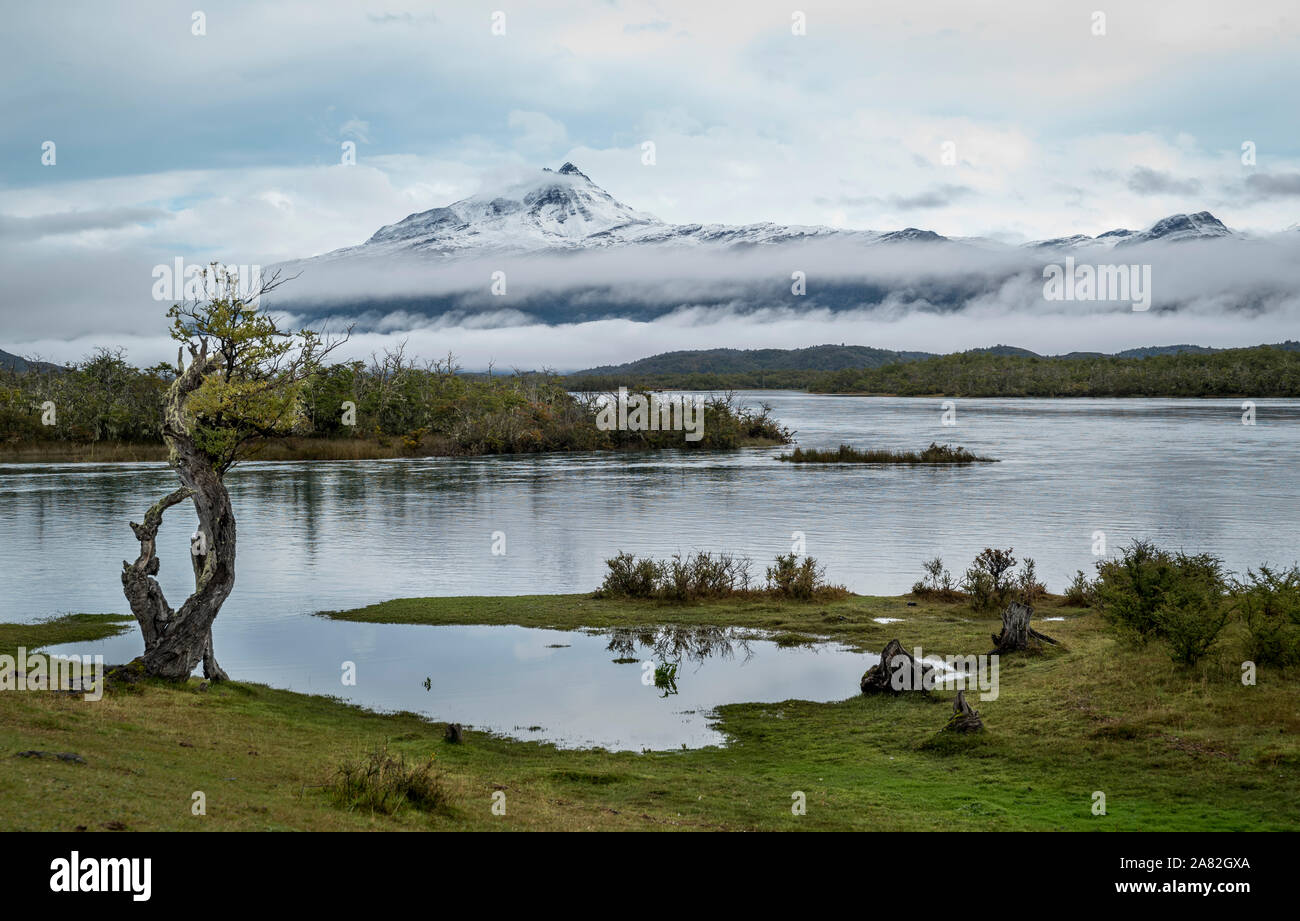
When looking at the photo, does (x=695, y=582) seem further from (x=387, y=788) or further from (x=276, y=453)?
(x=276, y=453)

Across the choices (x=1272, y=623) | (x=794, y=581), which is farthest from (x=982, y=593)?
(x=1272, y=623)

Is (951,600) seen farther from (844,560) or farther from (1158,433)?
(1158,433)

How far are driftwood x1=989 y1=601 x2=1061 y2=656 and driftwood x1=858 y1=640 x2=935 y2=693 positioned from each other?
2339mm

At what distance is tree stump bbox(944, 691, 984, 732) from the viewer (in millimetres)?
14422

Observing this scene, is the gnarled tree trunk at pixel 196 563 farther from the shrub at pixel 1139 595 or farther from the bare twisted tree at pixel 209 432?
the shrub at pixel 1139 595

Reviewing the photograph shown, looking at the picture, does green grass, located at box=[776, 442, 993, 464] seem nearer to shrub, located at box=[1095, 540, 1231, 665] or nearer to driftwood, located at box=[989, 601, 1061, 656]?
shrub, located at box=[1095, 540, 1231, 665]

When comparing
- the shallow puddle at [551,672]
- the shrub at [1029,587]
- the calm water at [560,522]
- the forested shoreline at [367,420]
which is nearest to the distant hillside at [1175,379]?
the calm water at [560,522]

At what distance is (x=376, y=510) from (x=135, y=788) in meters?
37.0

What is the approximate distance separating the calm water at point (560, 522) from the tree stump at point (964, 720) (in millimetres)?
3858

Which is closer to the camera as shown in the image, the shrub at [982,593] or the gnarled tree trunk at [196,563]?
the gnarled tree trunk at [196,563]

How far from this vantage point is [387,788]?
34.5 feet

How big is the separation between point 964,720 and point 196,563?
1222cm

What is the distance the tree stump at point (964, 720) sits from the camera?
568 inches

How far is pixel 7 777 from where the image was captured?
9109mm
